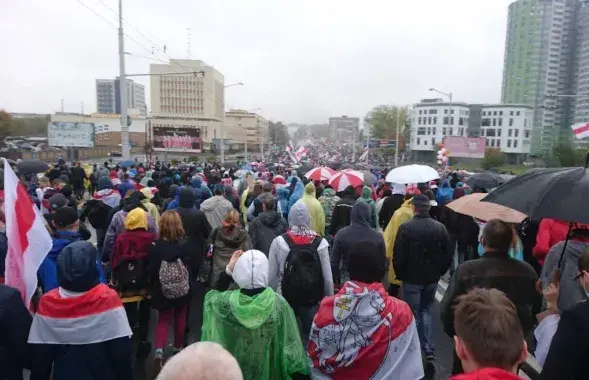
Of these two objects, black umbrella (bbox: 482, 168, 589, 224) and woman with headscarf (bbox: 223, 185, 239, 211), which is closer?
black umbrella (bbox: 482, 168, 589, 224)

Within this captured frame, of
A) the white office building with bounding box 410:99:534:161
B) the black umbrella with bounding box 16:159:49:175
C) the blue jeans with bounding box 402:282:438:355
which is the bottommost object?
the blue jeans with bounding box 402:282:438:355

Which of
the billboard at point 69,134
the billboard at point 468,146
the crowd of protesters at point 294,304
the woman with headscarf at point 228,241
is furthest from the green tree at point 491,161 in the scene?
the woman with headscarf at point 228,241

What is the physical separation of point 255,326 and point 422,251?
2246mm

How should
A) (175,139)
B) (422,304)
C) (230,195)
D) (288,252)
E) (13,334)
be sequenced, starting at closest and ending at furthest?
(13,334) → (288,252) → (422,304) → (230,195) → (175,139)

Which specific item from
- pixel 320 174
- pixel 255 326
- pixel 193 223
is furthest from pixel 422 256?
pixel 320 174

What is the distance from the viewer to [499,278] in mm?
3424

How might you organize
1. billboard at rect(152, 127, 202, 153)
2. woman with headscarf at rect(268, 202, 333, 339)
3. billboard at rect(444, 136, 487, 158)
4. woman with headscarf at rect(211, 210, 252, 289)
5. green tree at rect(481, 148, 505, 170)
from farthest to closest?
green tree at rect(481, 148, 505, 170), billboard at rect(444, 136, 487, 158), billboard at rect(152, 127, 202, 153), woman with headscarf at rect(211, 210, 252, 289), woman with headscarf at rect(268, 202, 333, 339)

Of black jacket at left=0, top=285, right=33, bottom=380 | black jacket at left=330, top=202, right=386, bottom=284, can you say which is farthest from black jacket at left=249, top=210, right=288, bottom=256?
black jacket at left=0, top=285, right=33, bottom=380

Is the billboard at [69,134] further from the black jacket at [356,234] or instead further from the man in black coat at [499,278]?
the man in black coat at [499,278]

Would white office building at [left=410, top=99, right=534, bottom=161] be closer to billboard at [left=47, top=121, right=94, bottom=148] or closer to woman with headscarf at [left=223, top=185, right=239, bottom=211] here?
billboard at [left=47, top=121, right=94, bottom=148]

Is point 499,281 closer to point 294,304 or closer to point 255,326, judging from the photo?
point 294,304

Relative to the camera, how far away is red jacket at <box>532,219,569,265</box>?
4.51m

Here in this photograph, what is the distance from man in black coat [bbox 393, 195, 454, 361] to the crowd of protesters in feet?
0.04

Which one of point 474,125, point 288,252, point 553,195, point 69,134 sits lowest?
point 288,252
